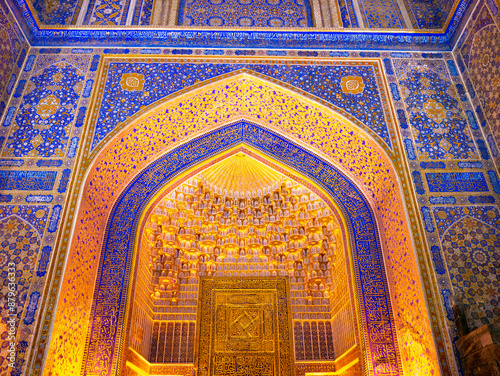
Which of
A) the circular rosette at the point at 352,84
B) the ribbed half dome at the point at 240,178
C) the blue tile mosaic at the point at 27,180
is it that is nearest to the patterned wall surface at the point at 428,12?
the circular rosette at the point at 352,84

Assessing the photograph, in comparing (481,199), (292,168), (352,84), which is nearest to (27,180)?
(292,168)

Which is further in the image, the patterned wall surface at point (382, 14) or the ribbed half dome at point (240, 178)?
the ribbed half dome at point (240, 178)

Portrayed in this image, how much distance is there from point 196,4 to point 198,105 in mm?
2032

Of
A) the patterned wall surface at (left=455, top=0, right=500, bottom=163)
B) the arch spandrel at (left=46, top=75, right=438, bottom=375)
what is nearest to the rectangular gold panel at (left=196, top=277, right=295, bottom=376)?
the arch spandrel at (left=46, top=75, right=438, bottom=375)

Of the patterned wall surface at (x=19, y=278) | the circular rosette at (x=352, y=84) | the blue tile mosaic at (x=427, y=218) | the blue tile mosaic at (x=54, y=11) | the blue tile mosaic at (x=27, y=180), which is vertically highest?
the blue tile mosaic at (x=54, y=11)

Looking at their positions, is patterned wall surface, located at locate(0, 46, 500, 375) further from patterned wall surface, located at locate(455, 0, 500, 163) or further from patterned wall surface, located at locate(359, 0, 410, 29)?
patterned wall surface, located at locate(359, 0, 410, 29)

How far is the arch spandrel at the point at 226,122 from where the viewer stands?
4.52 metres

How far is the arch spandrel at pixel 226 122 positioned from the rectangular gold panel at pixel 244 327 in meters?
3.17

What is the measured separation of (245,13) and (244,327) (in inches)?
218

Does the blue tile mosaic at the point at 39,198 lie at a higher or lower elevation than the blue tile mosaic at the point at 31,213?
higher

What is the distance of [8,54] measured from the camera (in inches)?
215

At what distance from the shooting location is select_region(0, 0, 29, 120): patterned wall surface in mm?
5309

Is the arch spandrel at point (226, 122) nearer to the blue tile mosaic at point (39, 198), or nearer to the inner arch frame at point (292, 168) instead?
the inner arch frame at point (292, 168)

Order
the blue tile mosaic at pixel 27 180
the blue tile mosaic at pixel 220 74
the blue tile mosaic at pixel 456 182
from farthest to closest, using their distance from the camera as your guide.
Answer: the blue tile mosaic at pixel 220 74
the blue tile mosaic at pixel 456 182
the blue tile mosaic at pixel 27 180
